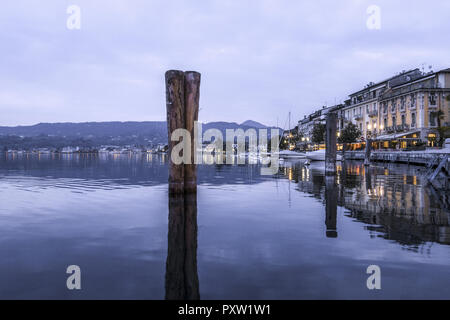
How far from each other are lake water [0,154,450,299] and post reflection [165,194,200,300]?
2 cm

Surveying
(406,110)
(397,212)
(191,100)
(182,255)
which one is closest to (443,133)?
(406,110)

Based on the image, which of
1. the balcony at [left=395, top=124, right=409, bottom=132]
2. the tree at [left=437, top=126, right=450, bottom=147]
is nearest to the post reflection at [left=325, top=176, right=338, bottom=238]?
the tree at [left=437, top=126, right=450, bottom=147]

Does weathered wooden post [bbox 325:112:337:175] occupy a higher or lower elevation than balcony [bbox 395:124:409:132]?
lower

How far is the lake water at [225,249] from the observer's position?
440 centimetres

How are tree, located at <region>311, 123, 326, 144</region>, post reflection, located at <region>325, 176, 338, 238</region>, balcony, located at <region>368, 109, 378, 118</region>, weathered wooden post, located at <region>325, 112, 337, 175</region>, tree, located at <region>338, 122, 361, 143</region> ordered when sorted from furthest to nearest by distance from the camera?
tree, located at <region>311, 123, 326, 144</region>
tree, located at <region>338, 122, 361, 143</region>
balcony, located at <region>368, 109, 378, 118</region>
weathered wooden post, located at <region>325, 112, 337, 175</region>
post reflection, located at <region>325, 176, 338, 238</region>

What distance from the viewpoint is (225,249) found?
20.1 ft

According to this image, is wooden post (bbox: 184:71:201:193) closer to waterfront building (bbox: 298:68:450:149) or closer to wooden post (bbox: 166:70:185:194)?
wooden post (bbox: 166:70:185:194)

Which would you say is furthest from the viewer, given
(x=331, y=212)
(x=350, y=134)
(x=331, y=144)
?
(x=350, y=134)

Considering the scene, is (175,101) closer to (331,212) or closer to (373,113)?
(331,212)

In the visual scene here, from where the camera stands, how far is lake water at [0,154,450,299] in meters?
4.40

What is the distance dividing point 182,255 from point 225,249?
810mm
